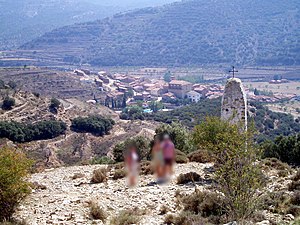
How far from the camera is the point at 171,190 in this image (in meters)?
17.0

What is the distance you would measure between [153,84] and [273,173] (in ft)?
405

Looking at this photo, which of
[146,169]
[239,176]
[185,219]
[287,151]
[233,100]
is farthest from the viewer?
[287,151]

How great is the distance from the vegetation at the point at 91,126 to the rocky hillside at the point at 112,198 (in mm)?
35170

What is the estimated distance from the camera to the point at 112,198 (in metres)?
16.1

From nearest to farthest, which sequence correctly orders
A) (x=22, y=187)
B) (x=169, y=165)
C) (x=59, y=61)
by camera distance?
(x=169, y=165) → (x=22, y=187) → (x=59, y=61)

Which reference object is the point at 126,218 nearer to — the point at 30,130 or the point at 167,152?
the point at 167,152

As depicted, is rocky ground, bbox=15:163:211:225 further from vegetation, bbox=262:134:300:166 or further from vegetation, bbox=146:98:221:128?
vegetation, bbox=146:98:221:128

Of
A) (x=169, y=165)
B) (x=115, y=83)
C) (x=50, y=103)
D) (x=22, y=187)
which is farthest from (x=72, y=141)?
(x=115, y=83)

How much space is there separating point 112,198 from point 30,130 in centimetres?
3462

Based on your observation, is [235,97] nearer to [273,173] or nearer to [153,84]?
[273,173]

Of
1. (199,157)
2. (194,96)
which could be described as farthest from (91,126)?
(194,96)

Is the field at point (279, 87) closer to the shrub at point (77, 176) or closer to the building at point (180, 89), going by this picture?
the building at point (180, 89)

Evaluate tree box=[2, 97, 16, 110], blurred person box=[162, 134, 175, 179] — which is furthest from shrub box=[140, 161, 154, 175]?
tree box=[2, 97, 16, 110]

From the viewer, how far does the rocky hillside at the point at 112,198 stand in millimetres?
13531
